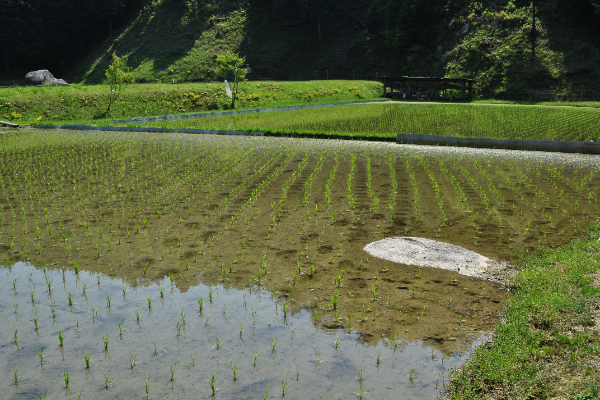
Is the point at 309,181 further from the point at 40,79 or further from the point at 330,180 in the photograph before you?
the point at 40,79

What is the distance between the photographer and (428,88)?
48094 mm

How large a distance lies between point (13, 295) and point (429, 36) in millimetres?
56950

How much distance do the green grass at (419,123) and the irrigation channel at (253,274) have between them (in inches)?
287

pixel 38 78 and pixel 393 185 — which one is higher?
pixel 38 78

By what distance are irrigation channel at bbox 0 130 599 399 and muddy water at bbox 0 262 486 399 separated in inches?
0.8

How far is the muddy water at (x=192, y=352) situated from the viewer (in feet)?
13.6

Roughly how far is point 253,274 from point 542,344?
3627 millimetres

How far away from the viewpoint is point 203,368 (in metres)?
4.43

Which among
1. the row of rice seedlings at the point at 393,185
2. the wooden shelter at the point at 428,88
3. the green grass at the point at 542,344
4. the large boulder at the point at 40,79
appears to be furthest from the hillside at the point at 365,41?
the green grass at the point at 542,344


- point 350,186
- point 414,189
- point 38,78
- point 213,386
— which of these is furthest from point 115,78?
point 213,386

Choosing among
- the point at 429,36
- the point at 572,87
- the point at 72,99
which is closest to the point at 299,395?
the point at 72,99

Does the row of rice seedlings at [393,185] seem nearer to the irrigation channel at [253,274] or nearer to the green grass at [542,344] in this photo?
the irrigation channel at [253,274]

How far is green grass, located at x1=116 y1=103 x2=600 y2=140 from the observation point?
21.0m

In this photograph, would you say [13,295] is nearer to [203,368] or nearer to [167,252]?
[167,252]
